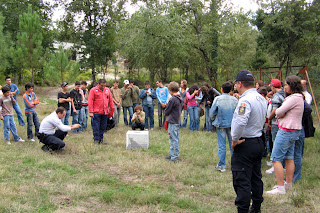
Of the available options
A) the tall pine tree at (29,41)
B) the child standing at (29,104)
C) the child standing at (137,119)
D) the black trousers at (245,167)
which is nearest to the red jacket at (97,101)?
the child standing at (137,119)

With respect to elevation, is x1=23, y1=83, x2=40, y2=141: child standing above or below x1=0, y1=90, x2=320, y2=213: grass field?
above

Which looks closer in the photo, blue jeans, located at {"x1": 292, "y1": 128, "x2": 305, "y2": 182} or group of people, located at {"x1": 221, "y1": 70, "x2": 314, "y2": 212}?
group of people, located at {"x1": 221, "y1": 70, "x2": 314, "y2": 212}

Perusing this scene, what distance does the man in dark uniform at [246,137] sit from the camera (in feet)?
11.6

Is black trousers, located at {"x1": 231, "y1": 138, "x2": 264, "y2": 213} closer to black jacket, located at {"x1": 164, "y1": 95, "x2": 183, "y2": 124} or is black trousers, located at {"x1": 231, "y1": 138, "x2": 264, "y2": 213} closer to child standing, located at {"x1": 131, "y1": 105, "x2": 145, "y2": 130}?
black jacket, located at {"x1": 164, "y1": 95, "x2": 183, "y2": 124}

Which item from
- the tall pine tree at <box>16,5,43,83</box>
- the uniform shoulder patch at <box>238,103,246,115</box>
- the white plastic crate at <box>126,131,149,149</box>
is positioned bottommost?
the white plastic crate at <box>126,131,149,149</box>

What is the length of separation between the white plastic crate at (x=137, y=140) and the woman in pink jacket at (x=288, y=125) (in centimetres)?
384

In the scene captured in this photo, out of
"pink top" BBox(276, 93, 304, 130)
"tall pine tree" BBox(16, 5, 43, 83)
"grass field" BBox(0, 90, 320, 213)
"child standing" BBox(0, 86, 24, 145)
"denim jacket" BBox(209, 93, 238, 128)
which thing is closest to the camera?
"grass field" BBox(0, 90, 320, 213)

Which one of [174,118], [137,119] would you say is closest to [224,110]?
[174,118]

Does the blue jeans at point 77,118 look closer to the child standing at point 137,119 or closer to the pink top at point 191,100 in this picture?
the child standing at point 137,119

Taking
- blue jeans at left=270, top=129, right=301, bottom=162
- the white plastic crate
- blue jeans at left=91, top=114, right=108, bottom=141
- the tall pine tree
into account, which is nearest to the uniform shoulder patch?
blue jeans at left=270, top=129, right=301, bottom=162

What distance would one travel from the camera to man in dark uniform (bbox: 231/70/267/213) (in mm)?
3533

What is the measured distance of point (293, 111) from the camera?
470cm

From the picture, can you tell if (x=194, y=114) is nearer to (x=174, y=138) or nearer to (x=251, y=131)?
(x=174, y=138)

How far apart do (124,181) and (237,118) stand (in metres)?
2.83
